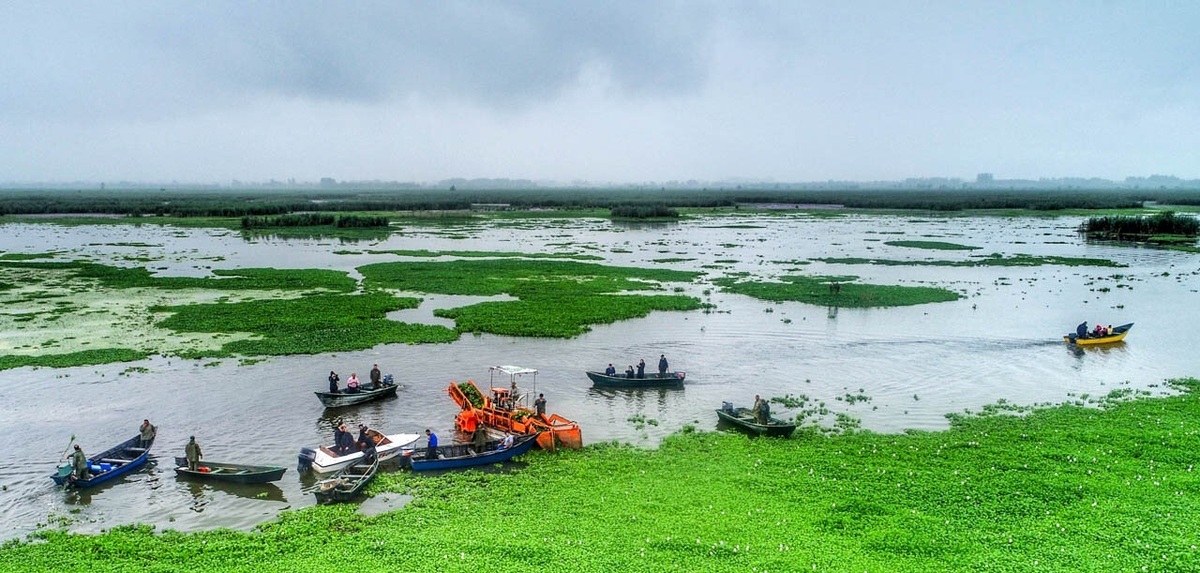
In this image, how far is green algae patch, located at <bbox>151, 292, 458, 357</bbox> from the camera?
123ft

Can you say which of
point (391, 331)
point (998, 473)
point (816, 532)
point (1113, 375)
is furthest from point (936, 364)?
point (391, 331)

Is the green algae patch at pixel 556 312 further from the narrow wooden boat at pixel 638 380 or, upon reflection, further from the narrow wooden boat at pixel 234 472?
the narrow wooden boat at pixel 234 472

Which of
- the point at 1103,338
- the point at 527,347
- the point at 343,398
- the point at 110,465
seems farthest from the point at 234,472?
the point at 1103,338

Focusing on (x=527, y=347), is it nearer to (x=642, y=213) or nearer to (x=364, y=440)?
(x=364, y=440)

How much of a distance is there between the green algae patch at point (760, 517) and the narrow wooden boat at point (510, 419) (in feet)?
2.36

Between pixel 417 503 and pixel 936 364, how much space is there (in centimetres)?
2662

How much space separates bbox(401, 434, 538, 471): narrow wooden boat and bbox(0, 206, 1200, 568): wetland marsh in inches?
115

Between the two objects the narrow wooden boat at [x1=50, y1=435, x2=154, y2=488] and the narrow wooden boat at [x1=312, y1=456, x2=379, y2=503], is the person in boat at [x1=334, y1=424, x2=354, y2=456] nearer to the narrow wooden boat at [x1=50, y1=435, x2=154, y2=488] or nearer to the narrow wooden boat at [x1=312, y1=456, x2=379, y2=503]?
the narrow wooden boat at [x1=312, y1=456, x2=379, y2=503]

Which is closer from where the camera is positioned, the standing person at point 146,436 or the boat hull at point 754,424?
the standing person at point 146,436

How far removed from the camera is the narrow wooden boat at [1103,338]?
37.5 m

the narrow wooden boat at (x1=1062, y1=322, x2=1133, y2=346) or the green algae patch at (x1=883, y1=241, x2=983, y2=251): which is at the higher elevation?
the green algae patch at (x1=883, y1=241, x2=983, y2=251)

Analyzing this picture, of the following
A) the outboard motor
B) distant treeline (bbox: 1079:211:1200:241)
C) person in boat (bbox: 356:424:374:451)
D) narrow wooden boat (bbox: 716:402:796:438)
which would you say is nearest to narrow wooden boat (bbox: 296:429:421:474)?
the outboard motor

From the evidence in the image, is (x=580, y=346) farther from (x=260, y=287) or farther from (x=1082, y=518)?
(x=260, y=287)

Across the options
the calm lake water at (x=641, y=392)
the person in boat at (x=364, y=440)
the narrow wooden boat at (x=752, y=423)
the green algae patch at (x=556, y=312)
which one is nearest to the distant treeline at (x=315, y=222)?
the calm lake water at (x=641, y=392)
